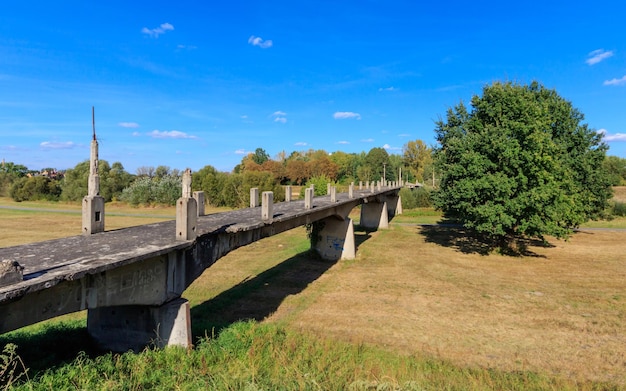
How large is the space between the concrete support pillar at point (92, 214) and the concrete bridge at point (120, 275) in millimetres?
25

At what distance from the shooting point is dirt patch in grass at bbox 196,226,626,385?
489 inches

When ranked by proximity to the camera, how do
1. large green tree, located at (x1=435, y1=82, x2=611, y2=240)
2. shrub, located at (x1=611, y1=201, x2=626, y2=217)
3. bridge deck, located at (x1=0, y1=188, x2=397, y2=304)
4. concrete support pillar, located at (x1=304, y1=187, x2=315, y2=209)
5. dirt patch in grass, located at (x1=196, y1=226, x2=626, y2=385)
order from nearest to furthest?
bridge deck, located at (x1=0, y1=188, x2=397, y2=304) < dirt patch in grass, located at (x1=196, y1=226, x2=626, y2=385) < concrete support pillar, located at (x1=304, y1=187, x2=315, y2=209) < large green tree, located at (x1=435, y1=82, x2=611, y2=240) < shrub, located at (x1=611, y1=201, x2=626, y2=217)

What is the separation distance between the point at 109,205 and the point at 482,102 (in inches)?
3065

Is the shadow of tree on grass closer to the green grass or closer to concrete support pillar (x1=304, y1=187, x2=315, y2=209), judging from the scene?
concrete support pillar (x1=304, y1=187, x2=315, y2=209)

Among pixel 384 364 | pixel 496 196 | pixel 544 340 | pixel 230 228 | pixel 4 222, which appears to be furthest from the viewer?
pixel 4 222

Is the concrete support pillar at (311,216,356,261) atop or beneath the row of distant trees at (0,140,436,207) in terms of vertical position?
beneath

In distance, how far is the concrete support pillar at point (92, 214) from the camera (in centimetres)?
1012

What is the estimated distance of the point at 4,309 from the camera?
601 centimetres

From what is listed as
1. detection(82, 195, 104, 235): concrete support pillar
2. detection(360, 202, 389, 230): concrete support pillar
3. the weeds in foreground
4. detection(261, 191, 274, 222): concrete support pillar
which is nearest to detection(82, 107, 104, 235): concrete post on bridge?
detection(82, 195, 104, 235): concrete support pillar

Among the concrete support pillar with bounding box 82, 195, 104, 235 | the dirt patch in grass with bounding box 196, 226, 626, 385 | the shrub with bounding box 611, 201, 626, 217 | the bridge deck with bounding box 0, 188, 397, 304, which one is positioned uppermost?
the concrete support pillar with bounding box 82, 195, 104, 235

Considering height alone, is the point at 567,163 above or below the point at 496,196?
above

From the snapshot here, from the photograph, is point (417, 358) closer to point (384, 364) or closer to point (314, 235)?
point (384, 364)

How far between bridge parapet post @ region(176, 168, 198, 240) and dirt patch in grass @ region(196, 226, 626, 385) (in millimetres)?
6699

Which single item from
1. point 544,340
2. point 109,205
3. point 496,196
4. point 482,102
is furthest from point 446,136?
point 109,205
